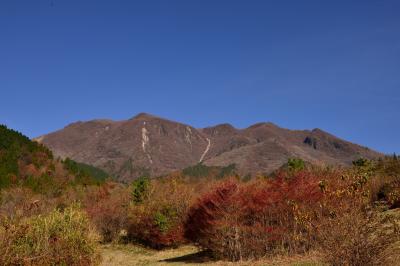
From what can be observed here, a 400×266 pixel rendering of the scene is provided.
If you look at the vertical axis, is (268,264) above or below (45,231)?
below

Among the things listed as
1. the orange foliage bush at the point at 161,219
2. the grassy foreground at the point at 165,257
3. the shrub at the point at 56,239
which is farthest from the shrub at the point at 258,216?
the orange foliage bush at the point at 161,219

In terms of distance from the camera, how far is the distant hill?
10362 cm

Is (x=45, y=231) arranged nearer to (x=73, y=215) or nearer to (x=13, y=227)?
(x=73, y=215)

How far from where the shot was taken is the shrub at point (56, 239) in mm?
17411

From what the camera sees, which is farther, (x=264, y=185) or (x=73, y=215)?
(x=264, y=185)

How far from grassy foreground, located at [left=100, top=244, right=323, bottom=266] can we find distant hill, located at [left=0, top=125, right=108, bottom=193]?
5707 cm

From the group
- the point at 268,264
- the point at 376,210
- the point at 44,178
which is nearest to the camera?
the point at 376,210

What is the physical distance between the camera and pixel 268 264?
24984 millimetres

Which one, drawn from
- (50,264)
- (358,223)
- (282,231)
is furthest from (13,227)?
(282,231)

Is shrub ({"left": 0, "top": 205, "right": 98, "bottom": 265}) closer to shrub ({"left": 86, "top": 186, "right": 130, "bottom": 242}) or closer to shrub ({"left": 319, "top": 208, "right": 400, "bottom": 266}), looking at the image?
shrub ({"left": 319, "top": 208, "right": 400, "bottom": 266})

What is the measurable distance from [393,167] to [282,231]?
28342 millimetres

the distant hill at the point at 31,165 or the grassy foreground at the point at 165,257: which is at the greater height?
the distant hill at the point at 31,165

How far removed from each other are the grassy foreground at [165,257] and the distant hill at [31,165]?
187ft

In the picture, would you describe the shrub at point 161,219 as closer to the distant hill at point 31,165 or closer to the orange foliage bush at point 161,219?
the orange foliage bush at point 161,219
